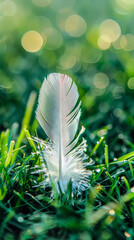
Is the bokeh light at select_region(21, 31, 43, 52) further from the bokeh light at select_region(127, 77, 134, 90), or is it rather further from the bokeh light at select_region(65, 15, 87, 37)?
the bokeh light at select_region(127, 77, 134, 90)

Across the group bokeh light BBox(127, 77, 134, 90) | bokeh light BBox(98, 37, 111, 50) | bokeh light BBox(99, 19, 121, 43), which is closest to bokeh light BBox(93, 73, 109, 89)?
bokeh light BBox(127, 77, 134, 90)

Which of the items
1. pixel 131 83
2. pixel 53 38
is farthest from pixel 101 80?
pixel 53 38

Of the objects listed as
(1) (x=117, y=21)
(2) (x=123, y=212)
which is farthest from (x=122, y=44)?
(2) (x=123, y=212)

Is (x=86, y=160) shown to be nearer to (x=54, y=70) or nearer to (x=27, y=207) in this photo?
(x=27, y=207)

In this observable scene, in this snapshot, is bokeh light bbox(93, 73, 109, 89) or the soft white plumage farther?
bokeh light bbox(93, 73, 109, 89)

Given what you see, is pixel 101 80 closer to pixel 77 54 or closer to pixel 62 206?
pixel 77 54

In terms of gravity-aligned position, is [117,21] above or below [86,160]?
below

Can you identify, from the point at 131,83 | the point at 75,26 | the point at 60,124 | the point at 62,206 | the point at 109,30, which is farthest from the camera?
the point at 75,26
